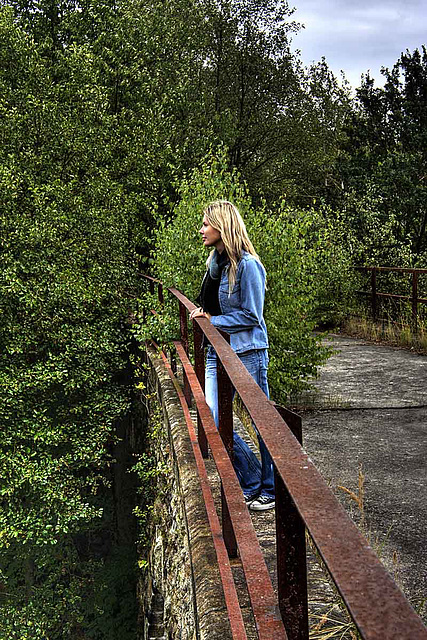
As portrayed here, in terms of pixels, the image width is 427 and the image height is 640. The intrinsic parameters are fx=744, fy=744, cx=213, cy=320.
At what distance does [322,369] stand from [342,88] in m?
36.8

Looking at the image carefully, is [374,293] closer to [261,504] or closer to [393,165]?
[393,165]

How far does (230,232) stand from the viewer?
4.10m

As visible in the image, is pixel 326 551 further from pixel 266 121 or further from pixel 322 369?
pixel 266 121

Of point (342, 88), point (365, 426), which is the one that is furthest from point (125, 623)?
point (342, 88)

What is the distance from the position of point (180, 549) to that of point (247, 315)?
1638 mm

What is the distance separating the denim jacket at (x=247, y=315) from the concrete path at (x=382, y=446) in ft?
3.16

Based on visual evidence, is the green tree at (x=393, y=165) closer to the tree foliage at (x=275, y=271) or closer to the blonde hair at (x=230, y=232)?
the tree foliage at (x=275, y=271)

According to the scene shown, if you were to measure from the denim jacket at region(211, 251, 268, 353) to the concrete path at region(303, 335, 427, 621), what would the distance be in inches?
37.9

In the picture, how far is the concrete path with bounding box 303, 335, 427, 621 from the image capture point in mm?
3983

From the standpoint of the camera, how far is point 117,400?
13.5 meters

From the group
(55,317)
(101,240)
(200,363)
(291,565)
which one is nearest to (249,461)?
(200,363)

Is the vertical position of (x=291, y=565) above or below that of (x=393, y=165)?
below

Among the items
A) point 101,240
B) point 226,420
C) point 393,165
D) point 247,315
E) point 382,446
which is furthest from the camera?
point 393,165

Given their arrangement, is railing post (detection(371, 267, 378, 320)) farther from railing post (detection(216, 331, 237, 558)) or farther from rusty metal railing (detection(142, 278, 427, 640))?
rusty metal railing (detection(142, 278, 427, 640))
